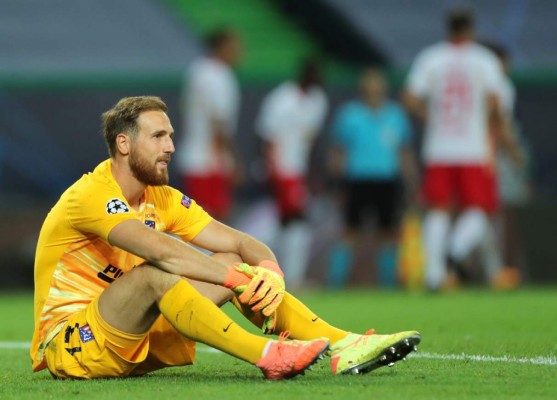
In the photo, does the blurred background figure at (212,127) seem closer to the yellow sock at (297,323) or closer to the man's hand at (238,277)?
the yellow sock at (297,323)

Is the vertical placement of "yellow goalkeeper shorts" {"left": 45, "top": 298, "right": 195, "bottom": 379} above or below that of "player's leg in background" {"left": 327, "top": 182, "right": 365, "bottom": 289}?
below

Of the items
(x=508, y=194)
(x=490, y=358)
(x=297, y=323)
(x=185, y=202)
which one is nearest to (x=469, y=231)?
(x=508, y=194)

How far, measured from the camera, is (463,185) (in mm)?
11102

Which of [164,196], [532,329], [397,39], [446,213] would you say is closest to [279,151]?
[446,213]

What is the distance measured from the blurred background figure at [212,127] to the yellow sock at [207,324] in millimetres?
7524

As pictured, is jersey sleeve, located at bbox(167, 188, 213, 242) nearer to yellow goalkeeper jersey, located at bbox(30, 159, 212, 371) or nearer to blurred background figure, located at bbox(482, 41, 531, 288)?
yellow goalkeeper jersey, located at bbox(30, 159, 212, 371)

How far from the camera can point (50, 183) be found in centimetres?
1559

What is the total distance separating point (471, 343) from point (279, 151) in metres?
6.93

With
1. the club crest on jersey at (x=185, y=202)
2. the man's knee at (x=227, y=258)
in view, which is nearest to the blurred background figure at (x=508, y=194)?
the club crest on jersey at (x=185, y=202)

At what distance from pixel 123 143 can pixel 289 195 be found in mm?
7945

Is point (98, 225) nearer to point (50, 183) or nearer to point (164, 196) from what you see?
point (164, 196)

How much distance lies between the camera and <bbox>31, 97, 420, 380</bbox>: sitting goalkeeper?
4.87 m

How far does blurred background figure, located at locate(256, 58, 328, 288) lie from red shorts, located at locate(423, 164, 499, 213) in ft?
7.63

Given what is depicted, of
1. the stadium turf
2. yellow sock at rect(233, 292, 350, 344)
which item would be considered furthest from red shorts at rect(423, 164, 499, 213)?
yellow sock at rect(233, 292, 350, 344)
